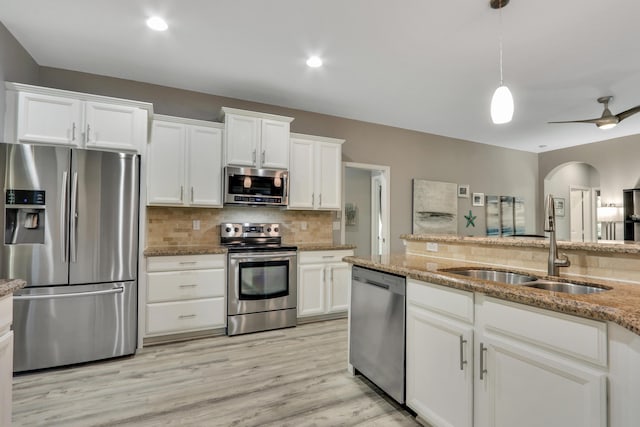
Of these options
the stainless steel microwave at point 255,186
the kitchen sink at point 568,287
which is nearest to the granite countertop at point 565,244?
the kitchen sink at point 568,287

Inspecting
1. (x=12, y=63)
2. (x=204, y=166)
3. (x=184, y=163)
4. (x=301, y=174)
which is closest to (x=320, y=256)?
(x=301, y=174)

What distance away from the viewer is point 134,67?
3.16m

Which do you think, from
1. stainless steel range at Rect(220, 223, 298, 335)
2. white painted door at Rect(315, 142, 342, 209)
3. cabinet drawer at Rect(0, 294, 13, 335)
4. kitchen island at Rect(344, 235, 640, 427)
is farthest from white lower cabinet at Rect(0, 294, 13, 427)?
white painted door at Rect(315, 142, 342, 209)

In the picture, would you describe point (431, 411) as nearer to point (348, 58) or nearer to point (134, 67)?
point (348, 58)

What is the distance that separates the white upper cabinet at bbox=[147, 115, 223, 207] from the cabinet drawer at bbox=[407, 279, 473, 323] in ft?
7.85

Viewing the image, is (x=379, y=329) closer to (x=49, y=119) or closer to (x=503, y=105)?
(x=503, y=105)

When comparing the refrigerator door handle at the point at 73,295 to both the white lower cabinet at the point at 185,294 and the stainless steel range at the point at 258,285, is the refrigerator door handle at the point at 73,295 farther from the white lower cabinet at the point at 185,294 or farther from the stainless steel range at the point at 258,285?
the stainless steel range at the point at 258,285

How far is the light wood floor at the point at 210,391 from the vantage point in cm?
197

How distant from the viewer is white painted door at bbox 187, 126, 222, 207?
3.45m

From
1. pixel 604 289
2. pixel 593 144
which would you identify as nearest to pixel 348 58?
pixel 604 289

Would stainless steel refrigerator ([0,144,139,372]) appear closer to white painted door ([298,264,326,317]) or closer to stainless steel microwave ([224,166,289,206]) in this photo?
stainless steel microwave ([224,166,289,206])

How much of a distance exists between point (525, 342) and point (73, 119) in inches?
140

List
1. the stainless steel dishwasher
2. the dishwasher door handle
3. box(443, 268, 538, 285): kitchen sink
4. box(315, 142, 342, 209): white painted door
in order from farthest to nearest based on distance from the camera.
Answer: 1. box(315, 142, 342, 209): white painted door
2. the dishwasher door handle
3. the stainless steel dishwasher
4. box(443, 268, 538, 285): kitchen sink

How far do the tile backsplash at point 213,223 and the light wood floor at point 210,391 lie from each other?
116 centimetres
